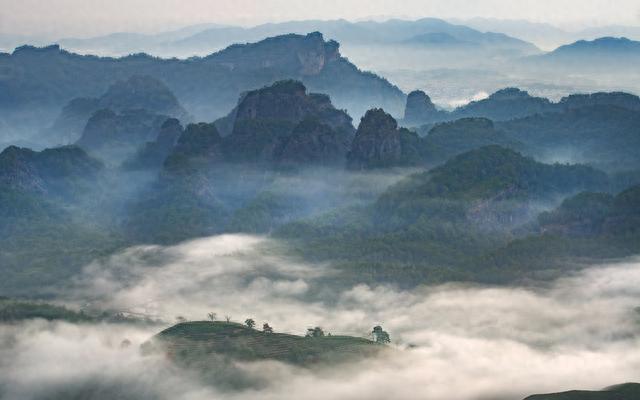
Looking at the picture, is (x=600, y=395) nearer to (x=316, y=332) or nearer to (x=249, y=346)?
(x=316, y=332)

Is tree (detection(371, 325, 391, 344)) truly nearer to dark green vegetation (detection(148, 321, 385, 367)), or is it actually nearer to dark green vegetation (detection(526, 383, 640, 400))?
dark green vegetation (detection(148, 321, 385, 367))

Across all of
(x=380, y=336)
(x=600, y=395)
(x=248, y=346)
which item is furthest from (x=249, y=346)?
(x=600, y=395)

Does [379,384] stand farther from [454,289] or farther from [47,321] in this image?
[47,321]

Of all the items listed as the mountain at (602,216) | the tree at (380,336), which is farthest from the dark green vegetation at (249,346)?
the mountain at (602,216)

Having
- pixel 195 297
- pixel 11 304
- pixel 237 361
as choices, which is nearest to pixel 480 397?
pixel 237 361

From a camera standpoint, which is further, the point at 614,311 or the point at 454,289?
the point at 454,289
